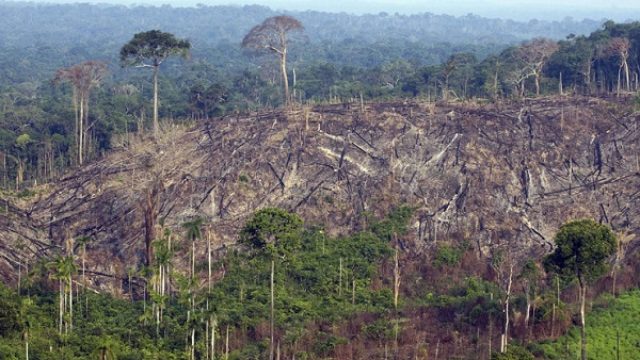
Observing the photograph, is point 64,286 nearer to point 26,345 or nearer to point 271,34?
point 26,345

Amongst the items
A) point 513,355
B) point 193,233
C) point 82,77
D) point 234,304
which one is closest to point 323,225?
point 193,233

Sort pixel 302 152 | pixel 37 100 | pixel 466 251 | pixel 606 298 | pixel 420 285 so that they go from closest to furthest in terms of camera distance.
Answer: pixel 606 298 < pixel 420 285 < pixel 466 251 < pixel 302 152 < pixel 37 100

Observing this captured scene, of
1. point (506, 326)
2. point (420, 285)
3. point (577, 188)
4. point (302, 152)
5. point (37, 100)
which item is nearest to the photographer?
point (506, 326)

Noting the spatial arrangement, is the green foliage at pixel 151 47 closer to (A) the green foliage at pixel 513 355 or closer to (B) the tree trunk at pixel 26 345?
(B) the tree trunk at pixel 26 345

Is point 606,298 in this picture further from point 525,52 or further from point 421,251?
point 525,52

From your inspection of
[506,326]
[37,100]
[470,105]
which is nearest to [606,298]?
[506,326]

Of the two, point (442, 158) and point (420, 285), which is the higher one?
point (442, 158)

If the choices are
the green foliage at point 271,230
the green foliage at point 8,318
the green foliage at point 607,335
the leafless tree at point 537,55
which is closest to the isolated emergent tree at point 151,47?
the green foliage at point 271,230

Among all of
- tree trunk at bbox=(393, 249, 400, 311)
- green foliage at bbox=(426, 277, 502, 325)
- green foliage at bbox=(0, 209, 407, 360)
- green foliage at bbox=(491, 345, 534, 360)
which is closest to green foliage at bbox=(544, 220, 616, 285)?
green foliage at bbox=(426, 277, 502, 325)
